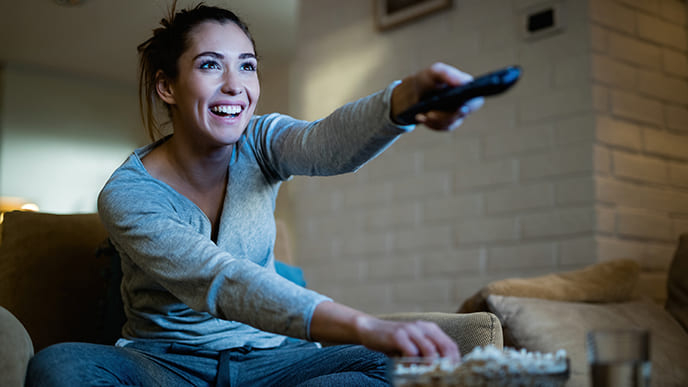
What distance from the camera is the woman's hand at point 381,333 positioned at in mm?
752

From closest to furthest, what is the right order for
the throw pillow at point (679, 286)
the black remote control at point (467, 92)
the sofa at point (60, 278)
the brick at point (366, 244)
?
the black remote control at point (467, 92) < the sofa at point (60, 278) < the throw pillow at point (679, 286) < the brick at point (366, 244)

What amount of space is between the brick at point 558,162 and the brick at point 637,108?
18 centimetres

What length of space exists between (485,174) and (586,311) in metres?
0.71

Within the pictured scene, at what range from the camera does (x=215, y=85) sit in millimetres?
1263

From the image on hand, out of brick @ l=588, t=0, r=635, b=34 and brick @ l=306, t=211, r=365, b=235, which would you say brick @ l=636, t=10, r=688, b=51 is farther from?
brick @ l=306, t=211, r=365, b=235

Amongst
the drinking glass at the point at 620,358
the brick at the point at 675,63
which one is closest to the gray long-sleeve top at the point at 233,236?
the drinking glass at the point at 620,358

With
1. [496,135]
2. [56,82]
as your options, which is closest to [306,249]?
[496,135]

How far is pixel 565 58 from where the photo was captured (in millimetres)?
2129

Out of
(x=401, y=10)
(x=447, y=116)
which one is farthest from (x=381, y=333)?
(x=401, y=10)

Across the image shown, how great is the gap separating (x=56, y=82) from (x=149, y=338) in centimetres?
470

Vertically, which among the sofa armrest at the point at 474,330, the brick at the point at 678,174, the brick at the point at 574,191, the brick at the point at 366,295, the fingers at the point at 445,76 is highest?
the fingers at the point at 445,76

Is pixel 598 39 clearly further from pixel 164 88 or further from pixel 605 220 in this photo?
pixel 164 88

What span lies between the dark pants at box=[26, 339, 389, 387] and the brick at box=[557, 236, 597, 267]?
39.5 inches

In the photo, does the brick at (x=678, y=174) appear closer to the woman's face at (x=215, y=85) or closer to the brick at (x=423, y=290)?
the brick at (x=423, y=290)
